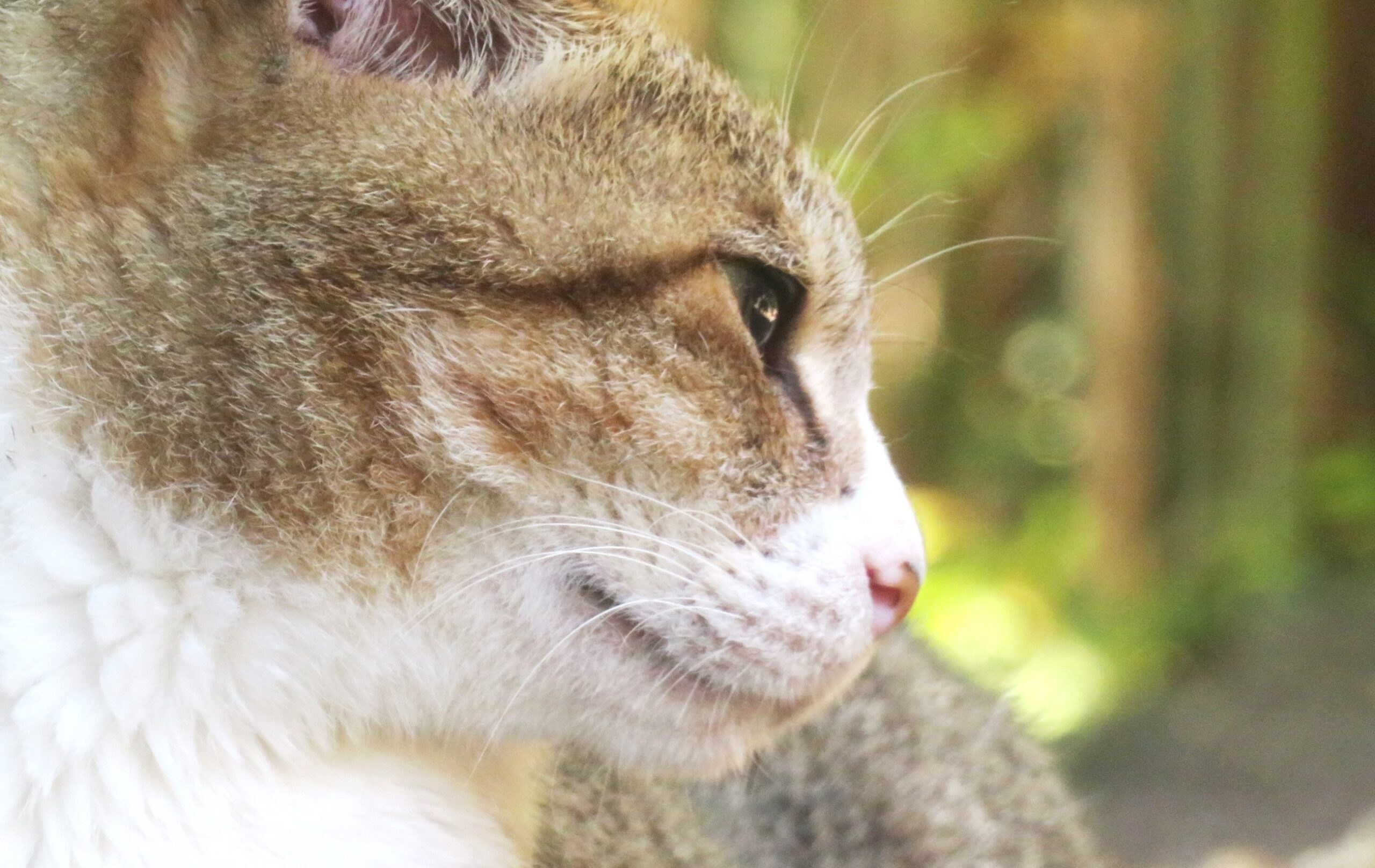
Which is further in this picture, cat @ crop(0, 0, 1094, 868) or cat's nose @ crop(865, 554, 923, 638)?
cat's nose @ crop(865, 554, 923, 638)

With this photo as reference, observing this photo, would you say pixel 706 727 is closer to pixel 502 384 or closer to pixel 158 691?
pixel 502 384

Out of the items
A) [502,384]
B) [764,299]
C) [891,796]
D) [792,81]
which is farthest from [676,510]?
[891,796]

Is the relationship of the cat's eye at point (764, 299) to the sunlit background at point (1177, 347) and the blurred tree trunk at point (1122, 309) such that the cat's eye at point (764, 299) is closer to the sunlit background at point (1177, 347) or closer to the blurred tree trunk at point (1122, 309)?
the sunlit background at point (1177, 347)

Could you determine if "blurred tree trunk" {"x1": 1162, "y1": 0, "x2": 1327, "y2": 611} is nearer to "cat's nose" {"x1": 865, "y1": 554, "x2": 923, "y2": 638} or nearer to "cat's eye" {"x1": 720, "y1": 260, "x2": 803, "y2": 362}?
"cat's eye" {"x1": 720, "y1": 260, "x2": 803, "y2": 362}

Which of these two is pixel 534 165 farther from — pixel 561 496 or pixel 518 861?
pixel 518 861

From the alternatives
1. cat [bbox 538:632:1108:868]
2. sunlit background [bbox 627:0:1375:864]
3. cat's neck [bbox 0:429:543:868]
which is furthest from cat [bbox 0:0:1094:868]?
sunlit background [bbox 627:0:1375:864]

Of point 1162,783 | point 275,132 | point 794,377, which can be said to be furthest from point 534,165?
point 1162,783

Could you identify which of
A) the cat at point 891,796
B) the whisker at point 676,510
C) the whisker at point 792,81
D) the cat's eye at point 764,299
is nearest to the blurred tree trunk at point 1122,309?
the cat at point 891,796
